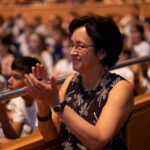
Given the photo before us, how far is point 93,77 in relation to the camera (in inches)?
54.1

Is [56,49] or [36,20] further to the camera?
[36,20]

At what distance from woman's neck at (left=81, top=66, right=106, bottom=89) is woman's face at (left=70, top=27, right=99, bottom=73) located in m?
0.05

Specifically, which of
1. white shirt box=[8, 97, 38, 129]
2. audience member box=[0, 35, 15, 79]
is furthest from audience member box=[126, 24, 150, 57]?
white shirt box=[8, 97, 38, 129]

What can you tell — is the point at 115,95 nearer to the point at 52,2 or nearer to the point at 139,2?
the point at 139,2

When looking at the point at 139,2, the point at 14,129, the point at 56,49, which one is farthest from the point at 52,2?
the point at 14,129

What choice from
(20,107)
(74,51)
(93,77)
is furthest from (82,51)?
(20,107)

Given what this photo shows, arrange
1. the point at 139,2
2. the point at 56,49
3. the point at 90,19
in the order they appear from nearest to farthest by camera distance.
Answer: the point at 90,19
the point at 56,49
the point at 139,2

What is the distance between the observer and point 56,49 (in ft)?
16.6

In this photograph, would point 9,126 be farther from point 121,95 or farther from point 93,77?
point 121,95

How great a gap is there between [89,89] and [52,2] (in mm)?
8311

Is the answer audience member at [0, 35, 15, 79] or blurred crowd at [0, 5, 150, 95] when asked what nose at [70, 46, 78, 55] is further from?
audience member at [0, 35, 15, 79]

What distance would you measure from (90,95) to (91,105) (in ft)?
0.17

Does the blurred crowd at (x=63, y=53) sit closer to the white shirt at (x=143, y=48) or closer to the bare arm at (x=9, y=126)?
the white shirt at (x=143, y=48)

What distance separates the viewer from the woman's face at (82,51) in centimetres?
131
